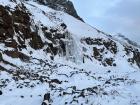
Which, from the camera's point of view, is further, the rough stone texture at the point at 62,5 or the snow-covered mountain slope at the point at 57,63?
the rough stone texture at the point at 62,5

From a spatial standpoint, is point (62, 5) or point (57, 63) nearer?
point (57, 63)

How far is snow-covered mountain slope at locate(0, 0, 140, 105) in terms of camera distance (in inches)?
795

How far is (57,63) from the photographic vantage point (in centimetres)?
4597

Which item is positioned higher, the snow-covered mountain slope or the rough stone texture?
the rough stone texture

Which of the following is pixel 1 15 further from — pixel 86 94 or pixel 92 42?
pixel 92 42

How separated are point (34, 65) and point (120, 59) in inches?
1425

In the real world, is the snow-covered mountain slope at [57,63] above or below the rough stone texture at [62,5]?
below

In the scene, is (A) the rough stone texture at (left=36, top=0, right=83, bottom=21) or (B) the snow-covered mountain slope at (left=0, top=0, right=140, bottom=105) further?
(A) the rough stone texture at (left=36, top=0, right=83, bottom=21)

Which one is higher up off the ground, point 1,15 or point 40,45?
point 1,15

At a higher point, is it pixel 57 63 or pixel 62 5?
pixel 62 5

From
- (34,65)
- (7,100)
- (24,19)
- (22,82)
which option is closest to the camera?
(7,100)

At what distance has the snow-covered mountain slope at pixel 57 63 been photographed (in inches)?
795

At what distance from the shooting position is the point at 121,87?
2275 cm

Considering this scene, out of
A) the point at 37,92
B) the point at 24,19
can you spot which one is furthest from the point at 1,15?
the point at 37,92
